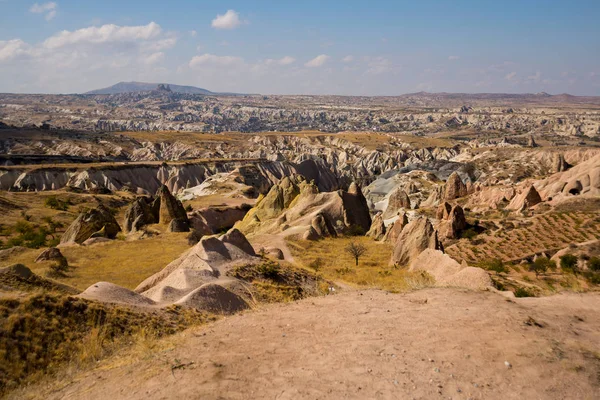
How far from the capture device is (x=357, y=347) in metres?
9.05

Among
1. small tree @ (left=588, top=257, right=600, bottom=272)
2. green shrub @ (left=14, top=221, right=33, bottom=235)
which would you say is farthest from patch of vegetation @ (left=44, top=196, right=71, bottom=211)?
small tree @ (left=588, top=257, right=600, bottom=272)

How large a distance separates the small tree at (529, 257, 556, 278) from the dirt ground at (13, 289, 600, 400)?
14074 millimetres

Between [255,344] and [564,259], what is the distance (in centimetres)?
2264

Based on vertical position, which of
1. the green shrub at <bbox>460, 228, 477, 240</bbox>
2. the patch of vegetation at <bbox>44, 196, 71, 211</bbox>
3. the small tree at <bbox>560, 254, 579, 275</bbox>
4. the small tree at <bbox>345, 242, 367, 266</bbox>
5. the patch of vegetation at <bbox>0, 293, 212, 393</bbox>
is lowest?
the patch of vegetation at <bbox>44, 196, 71, 211</bbox>

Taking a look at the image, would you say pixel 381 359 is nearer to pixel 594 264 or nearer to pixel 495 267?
pixel 495 267

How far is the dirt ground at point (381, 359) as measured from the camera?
731 centimetres

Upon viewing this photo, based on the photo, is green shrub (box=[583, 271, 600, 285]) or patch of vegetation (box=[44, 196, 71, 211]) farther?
patch of vegetation (box=[44, 196, 71, 211])

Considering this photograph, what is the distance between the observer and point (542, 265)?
25.0 metres

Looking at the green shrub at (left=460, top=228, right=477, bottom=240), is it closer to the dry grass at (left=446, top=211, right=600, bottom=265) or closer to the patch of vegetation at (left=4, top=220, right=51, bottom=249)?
the dry grass at (left=446, top=211, right=600, bottom=265)

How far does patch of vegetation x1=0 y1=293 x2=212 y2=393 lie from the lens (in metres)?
8.61

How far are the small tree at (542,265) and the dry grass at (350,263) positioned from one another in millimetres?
8263

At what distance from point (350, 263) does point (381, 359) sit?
1814cm

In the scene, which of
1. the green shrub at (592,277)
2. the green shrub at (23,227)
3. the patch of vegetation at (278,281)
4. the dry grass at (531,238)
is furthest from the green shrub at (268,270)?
the green shrub at (23,227)

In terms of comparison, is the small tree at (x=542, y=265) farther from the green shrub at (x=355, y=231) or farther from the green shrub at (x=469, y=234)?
the green shrub at (x=355, y=231)
